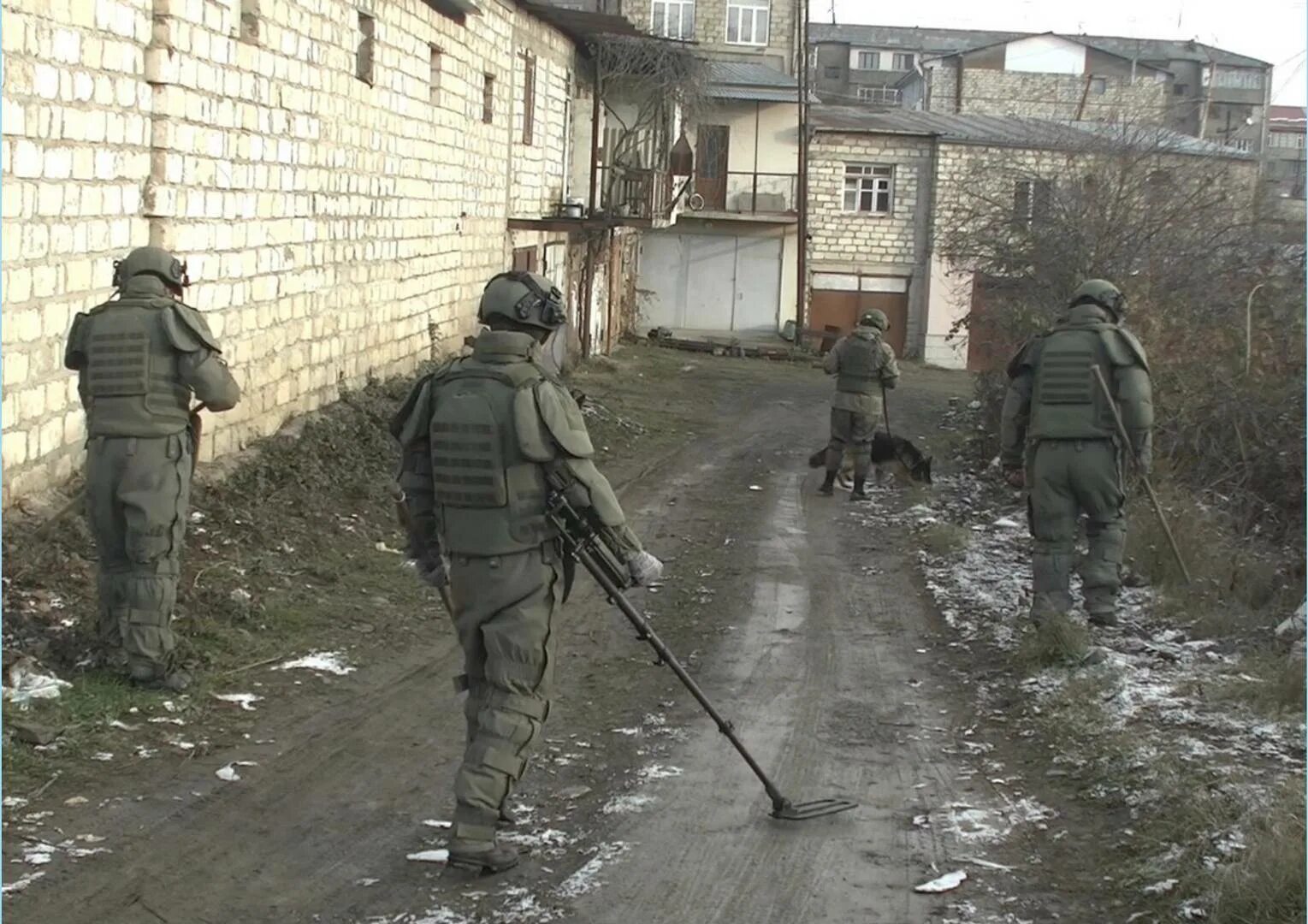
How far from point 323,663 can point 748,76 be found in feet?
92.5

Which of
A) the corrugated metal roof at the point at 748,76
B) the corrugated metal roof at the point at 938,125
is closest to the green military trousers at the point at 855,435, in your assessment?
the corrugated metal roof at the point at 938,125

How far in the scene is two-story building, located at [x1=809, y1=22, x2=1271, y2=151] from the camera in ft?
158

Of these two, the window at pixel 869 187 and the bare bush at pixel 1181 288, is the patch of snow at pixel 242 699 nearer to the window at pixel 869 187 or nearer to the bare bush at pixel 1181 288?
the bare bush at pixel 1181 288

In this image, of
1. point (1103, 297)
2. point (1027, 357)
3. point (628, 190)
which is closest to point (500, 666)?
point (1027, 357)

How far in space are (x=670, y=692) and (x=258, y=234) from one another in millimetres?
5501

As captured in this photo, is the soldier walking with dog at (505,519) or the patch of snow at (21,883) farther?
the soldier walking with dog at (505,519)

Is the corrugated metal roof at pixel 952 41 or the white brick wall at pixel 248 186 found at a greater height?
the corrugated metal roof at pixel 952 41

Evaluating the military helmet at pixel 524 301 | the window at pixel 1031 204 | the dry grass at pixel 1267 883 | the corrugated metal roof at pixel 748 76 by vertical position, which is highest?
the corrugated metal roof at pixel 748 76

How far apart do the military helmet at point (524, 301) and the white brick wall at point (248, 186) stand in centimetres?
276

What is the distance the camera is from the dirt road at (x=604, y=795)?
465 centimetres

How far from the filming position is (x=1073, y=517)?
27.2 ft

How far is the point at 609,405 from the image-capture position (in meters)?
19.2

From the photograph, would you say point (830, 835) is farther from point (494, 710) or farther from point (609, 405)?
point (609, 405)

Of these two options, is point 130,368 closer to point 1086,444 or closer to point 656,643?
point 656,643
